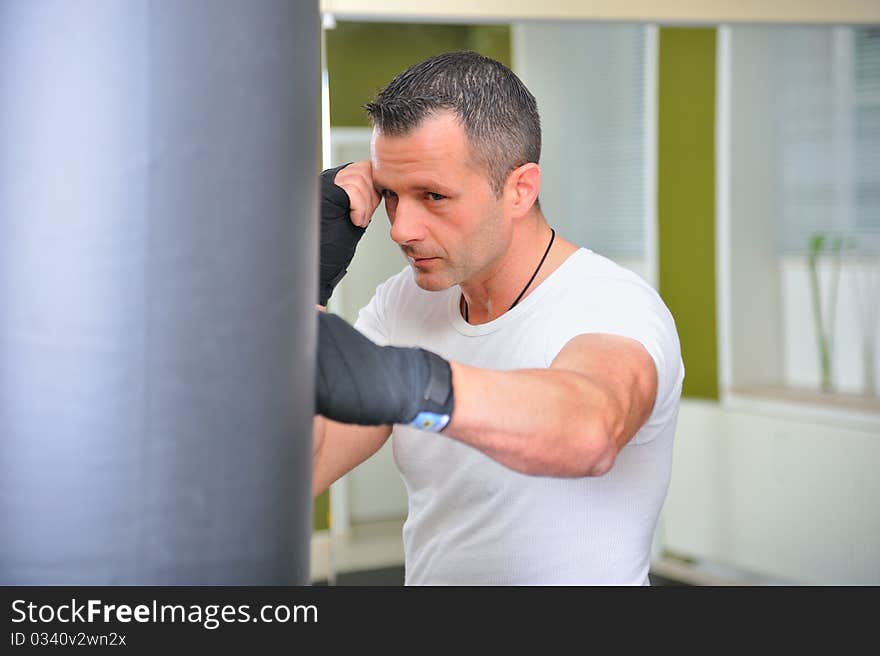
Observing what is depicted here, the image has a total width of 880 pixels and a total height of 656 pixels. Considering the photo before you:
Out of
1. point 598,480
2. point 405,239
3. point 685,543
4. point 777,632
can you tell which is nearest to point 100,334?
point 777,632

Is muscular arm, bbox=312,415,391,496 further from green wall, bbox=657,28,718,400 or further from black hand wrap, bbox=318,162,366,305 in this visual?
green wall, bbox=657,28,718,400

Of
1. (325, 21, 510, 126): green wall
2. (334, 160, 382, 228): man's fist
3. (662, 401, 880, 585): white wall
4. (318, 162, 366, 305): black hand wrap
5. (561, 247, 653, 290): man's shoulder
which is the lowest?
(662, 401, 880, 585): white wall

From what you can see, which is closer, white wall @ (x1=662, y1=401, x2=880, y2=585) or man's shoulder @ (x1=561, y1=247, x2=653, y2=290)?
man's shoulder @ (x1=561, y1=247, x2=653, y2=290)

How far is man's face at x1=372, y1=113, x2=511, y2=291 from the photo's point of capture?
140 cm

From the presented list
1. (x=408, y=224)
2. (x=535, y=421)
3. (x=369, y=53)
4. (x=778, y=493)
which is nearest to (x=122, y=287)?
(x=535, y=421)

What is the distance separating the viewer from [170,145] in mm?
703

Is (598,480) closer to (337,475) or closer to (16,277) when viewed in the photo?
(337,475)

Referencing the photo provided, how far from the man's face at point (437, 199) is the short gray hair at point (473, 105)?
15 mm

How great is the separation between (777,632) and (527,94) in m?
0.96

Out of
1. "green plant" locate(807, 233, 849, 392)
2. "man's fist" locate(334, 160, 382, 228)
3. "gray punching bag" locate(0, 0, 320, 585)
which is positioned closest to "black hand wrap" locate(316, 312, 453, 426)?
"gray punching bag" locate(0, 0, 320, 585)

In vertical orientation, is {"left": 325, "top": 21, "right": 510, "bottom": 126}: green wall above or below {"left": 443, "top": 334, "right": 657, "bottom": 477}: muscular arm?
above

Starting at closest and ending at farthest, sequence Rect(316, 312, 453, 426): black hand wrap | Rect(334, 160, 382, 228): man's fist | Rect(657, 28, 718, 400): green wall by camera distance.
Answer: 1. Rect(316, 312, 453, 426): black hand wrap
2. Rect(334, 160, 382, 228): man's fist
3. Rect(657, 28, 718, 400): green wall

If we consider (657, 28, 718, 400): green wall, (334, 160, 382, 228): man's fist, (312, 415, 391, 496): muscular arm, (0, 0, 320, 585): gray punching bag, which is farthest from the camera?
(657, 28, 718, 400): green wall

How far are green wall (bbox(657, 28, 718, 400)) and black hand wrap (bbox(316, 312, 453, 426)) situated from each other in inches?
136
